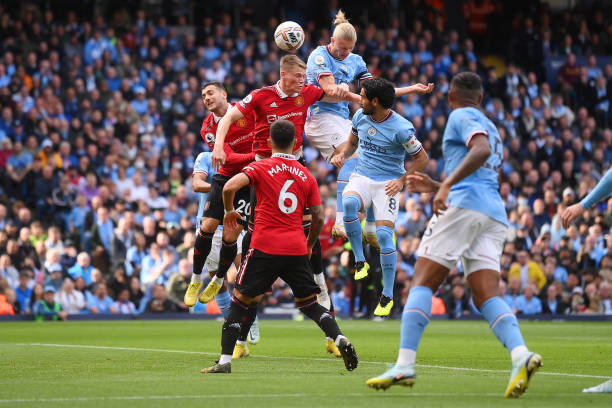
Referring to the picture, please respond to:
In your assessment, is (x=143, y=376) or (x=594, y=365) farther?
(x=594, y=365)

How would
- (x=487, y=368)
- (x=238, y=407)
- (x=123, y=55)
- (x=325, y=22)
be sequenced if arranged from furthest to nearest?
1. (x=325, y=22)
2. (x=123, y=55)
3. (x=487, y=368)
4. (x=238, y=407)

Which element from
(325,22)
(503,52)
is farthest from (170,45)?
(503,52)

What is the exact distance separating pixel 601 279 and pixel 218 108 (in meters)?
13.8

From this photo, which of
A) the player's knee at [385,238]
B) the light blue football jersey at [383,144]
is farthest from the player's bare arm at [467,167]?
the player's knee at [385,238]

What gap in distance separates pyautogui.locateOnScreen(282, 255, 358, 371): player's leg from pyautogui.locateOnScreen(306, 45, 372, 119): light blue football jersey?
4.20 m

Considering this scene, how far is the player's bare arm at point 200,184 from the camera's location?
1447 cm

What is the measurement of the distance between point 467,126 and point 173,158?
19.2 metres

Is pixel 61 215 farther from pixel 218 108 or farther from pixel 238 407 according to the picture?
pixel 238 407

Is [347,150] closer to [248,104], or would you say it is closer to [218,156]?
[248,104]

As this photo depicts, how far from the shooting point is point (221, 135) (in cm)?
1257

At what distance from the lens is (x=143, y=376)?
10086mm

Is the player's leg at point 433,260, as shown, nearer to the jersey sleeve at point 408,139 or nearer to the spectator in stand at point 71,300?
the jersey sleeve at point 408,139

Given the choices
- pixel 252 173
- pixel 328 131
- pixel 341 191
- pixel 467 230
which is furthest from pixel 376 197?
pixel 467 230

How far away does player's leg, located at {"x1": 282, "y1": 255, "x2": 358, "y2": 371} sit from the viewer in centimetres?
1027
